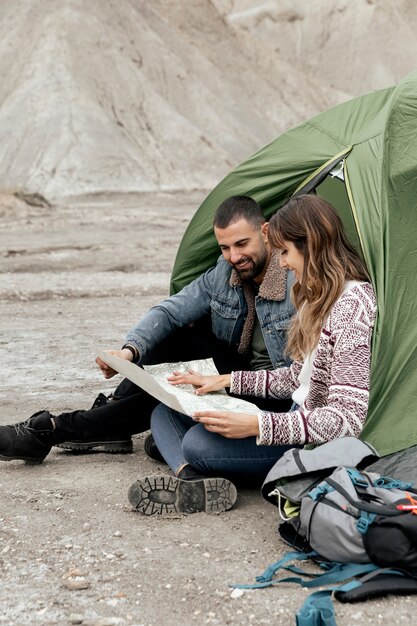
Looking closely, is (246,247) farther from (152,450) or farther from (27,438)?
(27,438)

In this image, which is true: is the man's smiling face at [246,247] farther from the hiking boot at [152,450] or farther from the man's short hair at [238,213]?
the hiking boot at [152,450]

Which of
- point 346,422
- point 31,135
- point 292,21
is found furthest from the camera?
point 292,21

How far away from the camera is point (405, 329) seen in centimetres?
471

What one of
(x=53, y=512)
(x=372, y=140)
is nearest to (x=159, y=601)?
(x=53, y=512)

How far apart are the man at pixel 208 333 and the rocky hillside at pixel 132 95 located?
2622 centimetres

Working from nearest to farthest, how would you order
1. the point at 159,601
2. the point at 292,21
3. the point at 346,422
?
the point at 159,601 → the point at 346,422 → the point at 292,21

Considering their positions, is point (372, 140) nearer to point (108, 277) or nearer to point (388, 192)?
point (388, 192)

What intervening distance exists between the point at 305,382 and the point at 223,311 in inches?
39.6

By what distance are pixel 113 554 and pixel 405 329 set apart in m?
1.75

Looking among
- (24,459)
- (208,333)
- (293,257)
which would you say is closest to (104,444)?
(24,459)

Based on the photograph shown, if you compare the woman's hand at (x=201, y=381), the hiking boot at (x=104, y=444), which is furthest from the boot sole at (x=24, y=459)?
the woman's hand at (x=201, y=381)

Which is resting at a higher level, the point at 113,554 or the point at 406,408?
the point at 406,408

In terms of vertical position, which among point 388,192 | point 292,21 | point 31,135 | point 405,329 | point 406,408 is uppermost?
point 292,21

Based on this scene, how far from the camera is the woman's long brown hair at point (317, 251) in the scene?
4.05 meters
